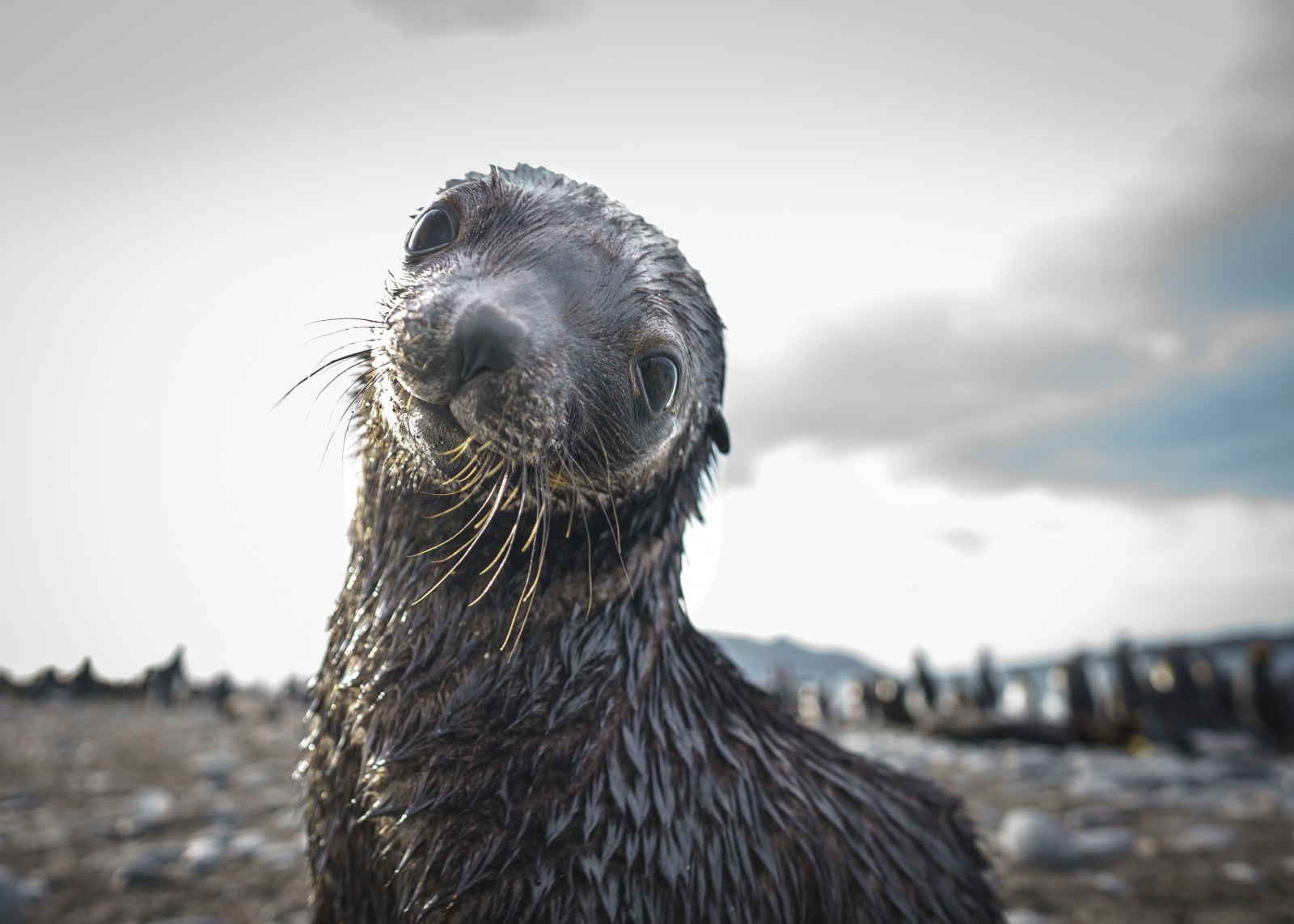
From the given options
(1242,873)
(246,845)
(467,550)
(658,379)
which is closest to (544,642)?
(467,550)

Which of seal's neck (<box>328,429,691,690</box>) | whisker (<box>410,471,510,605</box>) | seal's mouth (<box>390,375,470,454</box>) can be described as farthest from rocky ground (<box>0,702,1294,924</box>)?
seal's mouth (<box>390,375,470,454</box>)

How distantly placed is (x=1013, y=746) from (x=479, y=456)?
11912mm

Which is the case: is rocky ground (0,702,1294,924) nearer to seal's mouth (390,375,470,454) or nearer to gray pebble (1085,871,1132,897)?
gray pebble (1085,871,1132,897)

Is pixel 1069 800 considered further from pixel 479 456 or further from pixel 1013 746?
pixel 479 456

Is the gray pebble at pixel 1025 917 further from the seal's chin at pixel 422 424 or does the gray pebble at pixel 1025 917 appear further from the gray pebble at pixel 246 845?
the gray pebble at pixel 246 845

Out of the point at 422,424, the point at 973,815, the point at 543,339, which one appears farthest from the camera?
the point at 973,815

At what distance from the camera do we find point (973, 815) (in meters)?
5.23

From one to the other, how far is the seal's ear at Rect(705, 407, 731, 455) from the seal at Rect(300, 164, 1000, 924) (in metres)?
0.06

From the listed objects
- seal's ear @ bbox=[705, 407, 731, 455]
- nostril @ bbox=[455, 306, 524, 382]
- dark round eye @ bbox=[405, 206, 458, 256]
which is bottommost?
nostril @ bbox=[455, 306, 524, 382]

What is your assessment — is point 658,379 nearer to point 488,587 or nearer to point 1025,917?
point 488,587

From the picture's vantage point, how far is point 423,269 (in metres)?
1.93

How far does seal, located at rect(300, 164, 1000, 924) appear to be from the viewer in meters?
1.70

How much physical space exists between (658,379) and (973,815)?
5103 mm

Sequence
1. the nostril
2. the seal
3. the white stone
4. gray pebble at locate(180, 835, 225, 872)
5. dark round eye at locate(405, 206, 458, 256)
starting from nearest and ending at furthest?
1. the nostril
2. the seal
3. dark round eye at locate(405, 206, 458, 256)
4. gray pebble at locate(180, 835, 225, 872)
5. the white stone
